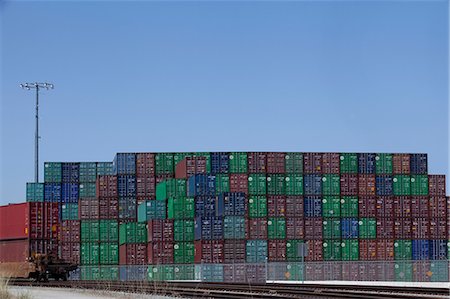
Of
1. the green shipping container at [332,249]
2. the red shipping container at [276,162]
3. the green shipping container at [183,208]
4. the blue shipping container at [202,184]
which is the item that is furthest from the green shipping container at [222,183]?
the green shipping container at [332,249]

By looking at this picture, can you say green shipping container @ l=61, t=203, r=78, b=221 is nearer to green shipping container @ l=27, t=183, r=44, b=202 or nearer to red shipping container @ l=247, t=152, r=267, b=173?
green shipping container @ l=27, t=183, r=44, b=202

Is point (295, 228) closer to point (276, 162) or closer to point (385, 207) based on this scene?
point (276, 162)

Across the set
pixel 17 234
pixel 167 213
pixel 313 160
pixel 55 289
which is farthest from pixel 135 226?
pixel 55 289

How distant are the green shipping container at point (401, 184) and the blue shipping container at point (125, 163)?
61.2ft

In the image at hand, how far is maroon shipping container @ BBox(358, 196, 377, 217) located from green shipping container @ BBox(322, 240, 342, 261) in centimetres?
274

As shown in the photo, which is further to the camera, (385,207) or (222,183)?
(385,207)

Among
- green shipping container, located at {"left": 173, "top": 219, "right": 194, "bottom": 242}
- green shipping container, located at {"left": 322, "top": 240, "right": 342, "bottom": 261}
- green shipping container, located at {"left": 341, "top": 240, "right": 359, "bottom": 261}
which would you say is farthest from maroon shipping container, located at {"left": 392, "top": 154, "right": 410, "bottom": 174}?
green shipping container, located at {"left": 173, "top": 219, "right": 194, "bottom": 242}

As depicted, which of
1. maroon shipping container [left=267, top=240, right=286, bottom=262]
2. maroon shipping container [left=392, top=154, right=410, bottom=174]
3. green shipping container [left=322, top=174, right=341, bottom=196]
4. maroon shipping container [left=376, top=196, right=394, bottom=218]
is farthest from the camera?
maroon shipping container [left=392, top=154, right=410, bottom=174]

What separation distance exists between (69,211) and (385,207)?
23.4m

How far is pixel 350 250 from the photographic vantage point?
6994 centimetres

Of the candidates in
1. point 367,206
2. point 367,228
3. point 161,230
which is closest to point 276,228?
point 367,228

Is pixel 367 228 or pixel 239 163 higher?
pixel 239 163

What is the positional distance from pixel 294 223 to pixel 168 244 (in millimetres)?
8541

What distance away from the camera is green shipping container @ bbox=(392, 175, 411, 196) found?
71.8m
